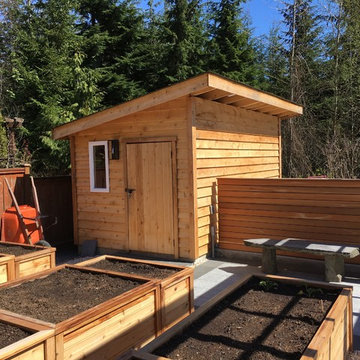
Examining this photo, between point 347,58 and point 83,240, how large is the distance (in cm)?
1127

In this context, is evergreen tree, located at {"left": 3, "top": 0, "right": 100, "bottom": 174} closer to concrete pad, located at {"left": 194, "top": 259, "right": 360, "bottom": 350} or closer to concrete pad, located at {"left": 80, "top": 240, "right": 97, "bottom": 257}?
concrete pad, located at {"left": 80, "top": 240, "right": 97, "bottom": 257}

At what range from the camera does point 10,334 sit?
7.81 feet

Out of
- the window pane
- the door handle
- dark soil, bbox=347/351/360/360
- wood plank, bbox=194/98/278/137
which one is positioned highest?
wood plank, bbox=194/98/278/137

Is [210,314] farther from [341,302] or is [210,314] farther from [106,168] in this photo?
[106,168]

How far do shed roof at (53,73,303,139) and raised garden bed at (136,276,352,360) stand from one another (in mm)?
3238

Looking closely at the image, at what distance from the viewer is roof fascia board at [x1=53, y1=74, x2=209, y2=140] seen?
5.62 metres

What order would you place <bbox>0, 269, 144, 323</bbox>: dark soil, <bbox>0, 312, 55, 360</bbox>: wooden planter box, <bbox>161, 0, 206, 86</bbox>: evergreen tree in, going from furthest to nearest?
<bbox>161, 0, 206, 86</bbox>: evergreen tree → <bbox>0, 269, 144, 323</bbox>: dark soil → <bbox>0, 312, 55, 360</bbox>: wooden planter box

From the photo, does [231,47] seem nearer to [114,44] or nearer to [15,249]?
[114,44]

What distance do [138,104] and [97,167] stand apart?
179 cm

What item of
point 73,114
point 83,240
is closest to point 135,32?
point 73,114

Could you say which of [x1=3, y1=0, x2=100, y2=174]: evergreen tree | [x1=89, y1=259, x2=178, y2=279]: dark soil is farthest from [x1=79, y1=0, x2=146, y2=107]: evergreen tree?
[x1=89, y1=259, x2=178, y2=279]: dark soil

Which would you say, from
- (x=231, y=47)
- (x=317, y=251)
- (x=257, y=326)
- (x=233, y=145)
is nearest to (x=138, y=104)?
(x=233, y=145)

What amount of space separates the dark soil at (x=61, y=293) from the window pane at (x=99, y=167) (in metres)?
3.58

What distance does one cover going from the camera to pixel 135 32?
15.2m
